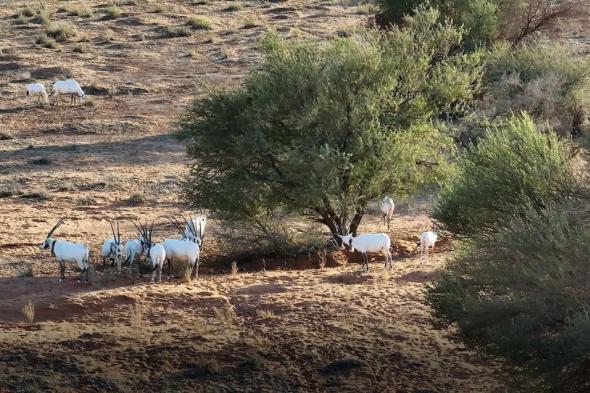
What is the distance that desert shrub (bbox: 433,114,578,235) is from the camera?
11.9m

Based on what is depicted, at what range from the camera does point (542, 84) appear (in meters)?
28.7

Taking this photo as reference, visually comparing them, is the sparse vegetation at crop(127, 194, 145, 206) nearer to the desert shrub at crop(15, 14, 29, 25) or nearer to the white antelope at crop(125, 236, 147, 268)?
the white antelope at crop(125, 236, 147, 268)

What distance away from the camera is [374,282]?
51.5ft

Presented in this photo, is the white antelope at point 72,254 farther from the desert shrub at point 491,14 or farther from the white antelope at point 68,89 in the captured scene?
the desert shrub at point 491,14

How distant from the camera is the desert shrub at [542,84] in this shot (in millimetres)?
28031

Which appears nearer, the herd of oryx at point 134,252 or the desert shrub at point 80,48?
the herd of oryx at point 134,252

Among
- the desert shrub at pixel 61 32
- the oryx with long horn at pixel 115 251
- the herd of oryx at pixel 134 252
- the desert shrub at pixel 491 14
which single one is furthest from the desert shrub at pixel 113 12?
the oryx with long horn at pixel 115 251

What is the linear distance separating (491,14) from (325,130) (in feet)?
56.2

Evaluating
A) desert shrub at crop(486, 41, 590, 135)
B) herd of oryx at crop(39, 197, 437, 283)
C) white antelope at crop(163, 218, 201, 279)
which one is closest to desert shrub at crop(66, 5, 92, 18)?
desert shrub at crop(486, 41, 590, 135)

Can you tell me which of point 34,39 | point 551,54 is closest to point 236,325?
point 551,54

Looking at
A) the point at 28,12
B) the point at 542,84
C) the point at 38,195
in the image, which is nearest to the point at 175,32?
the point at 28,12

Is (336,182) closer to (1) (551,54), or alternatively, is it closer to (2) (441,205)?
(2) (441,205)

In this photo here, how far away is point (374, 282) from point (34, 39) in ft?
94.1

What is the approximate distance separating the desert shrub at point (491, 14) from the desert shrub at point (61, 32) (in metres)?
13.0
